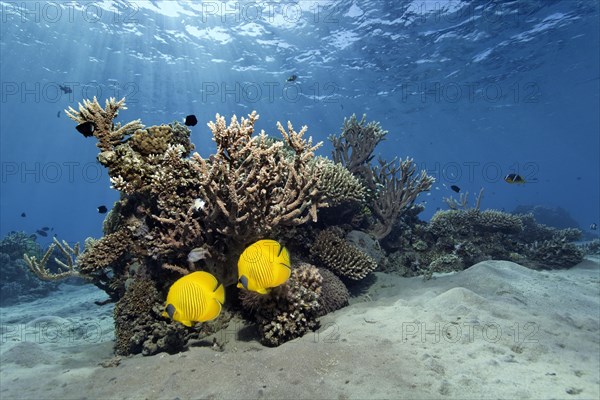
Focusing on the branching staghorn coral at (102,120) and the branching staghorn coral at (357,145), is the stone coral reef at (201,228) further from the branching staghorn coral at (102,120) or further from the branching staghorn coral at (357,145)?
the branching staghorn coral at (357,145)

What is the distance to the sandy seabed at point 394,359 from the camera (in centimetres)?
289

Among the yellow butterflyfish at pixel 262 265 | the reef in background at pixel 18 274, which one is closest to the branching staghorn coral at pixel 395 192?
the yellow butterflyfish at pixel 262 265

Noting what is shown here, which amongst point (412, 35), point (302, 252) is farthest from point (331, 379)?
point (412, 35)

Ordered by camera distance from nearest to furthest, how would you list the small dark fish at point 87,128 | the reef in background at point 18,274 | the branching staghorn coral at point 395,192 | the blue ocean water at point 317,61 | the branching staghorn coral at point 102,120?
the small dark fish at point 87,128 < the branching staghorn coral at point 102,120 < the branching staghorn coral at point 395,192 < the reef in background at point 18,274 < the blue ocean water at point 317,61

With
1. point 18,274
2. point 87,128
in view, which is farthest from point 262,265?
point 18,274

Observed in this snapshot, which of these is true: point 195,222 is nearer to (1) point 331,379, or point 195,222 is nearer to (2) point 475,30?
(1) point 331,379

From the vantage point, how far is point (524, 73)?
90.5ft

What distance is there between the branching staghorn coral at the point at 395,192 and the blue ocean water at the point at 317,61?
1355mm

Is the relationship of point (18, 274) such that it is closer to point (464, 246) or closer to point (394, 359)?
point (394, 359)

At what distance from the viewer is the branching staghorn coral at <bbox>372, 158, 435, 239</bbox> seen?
8.07m

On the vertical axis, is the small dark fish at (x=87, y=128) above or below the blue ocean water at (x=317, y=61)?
below

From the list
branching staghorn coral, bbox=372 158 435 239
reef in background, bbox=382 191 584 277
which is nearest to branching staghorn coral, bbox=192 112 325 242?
reef in background, bbox=382 191 584 277

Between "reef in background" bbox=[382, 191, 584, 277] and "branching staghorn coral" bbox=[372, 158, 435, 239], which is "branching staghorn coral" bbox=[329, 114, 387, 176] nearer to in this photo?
"branching staghorn coral" bbox=[372, 158, 435, 239]

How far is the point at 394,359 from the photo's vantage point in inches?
130
